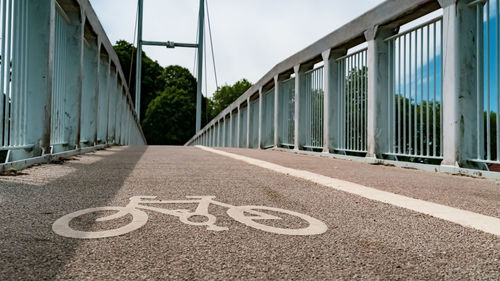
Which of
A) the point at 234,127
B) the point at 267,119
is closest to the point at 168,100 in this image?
the point at 234,127

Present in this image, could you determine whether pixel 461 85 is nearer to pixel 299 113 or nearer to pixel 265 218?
pixel 265 218

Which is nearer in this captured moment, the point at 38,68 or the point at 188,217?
the point at 188,217

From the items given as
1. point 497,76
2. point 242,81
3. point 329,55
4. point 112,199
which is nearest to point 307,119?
point 329,55

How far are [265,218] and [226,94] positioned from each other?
79.7 metres

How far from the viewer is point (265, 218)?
7.41 ft

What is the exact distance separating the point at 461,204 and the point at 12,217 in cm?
272

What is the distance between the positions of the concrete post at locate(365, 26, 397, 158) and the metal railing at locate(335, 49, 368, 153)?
0.47 m

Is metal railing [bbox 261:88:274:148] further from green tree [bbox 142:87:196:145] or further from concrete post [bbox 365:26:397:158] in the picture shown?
green tree [bbox 142:87:196:145]

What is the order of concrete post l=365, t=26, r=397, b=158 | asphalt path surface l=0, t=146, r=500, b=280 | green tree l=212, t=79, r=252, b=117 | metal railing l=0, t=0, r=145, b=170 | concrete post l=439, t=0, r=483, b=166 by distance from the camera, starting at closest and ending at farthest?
asphalt path surface l=0, t=146, r=500, b=280 → metal railing l=0, t=0, r=145, b=170 → concrete post l=439, t=0, r=483, b=166 → concrete post l=365, t=26, r=397, b=158 → green tree l=212, t=79, r=252, b=117

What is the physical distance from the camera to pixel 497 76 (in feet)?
16.0

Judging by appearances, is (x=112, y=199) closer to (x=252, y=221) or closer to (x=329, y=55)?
(x=252, y=221)

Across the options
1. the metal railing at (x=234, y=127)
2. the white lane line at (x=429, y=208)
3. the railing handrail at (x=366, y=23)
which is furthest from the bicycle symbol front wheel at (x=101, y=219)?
the metal railing at (x=234, y=127)

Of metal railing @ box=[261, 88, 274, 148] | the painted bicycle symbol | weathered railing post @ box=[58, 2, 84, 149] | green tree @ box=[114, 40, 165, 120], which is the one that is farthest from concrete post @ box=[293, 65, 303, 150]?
green tree @ box=[114, 40, 165, 120]

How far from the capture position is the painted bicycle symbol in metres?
1.92
